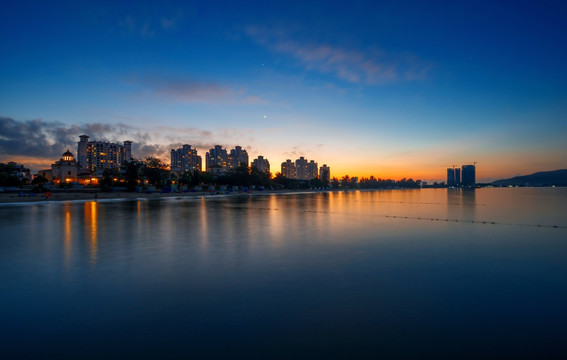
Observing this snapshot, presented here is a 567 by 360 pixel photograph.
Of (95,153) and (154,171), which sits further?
(95,153)

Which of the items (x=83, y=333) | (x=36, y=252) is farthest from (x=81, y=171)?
(x=83, y=333)

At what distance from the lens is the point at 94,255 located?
1033cm

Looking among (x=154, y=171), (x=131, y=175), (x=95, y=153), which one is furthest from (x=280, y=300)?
(x=95, y=153)

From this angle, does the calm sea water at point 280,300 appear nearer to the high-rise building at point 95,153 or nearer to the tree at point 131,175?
the tree at point 131,175

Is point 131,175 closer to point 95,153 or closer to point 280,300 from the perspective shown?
point 280,300

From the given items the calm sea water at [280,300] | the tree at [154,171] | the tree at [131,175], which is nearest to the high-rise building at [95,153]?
the tree at [154,171]

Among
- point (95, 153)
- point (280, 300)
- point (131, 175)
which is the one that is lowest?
point (280, 300)

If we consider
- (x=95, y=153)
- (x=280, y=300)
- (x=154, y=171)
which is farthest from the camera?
(x=95, y=153)

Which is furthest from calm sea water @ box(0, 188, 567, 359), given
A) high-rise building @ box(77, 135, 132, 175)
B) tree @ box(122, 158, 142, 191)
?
high-rise building @ box(77, 135, 132, 175)

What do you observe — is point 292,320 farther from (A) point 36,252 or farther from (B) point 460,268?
(A) point 36,252

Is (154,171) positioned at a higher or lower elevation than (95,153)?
lower

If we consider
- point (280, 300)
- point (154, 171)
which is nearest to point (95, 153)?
point (154, 171)

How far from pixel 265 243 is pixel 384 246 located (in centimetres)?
506

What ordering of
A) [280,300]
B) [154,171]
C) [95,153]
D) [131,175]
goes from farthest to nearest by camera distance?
[95,153] → [154,171] → [131,175] → [280,300]
